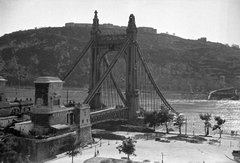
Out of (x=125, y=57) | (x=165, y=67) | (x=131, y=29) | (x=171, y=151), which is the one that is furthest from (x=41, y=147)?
(x=165, y=67)

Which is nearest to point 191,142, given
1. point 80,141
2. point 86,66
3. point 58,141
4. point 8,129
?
point 80,141

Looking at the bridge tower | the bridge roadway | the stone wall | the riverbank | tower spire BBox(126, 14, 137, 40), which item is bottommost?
the riverbank

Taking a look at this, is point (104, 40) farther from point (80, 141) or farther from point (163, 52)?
point (163, 52)

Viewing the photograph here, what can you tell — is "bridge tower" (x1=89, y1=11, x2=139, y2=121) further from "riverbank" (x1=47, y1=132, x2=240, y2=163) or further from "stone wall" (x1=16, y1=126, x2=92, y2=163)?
"stone wall" (x1=16, y1=126, x2=92, y2=163)

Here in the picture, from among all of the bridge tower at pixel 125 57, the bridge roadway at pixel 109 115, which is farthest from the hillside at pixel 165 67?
the bridge roadway at pixel 109 115

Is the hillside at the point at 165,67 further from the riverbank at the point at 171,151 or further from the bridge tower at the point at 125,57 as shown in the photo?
the riverbank at the point at 171,151

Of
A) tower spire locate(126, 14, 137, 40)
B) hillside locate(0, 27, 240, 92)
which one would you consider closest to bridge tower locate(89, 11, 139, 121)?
tower spire locate(126, 14, 137, 40)
